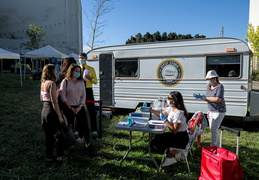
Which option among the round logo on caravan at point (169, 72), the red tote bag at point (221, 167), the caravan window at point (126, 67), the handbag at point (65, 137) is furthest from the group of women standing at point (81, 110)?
the caravan window at point (126, 67)

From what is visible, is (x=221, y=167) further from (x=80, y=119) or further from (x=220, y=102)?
(x=80, y=119)

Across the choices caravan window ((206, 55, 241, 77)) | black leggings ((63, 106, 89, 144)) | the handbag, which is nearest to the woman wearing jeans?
caravan window ((206, 55, 241, 77))

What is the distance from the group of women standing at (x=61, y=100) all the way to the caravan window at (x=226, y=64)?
3.47 meters

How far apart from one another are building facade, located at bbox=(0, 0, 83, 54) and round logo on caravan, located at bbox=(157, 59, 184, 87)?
113ft

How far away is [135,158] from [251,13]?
25.3 m

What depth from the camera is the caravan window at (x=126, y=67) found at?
6.55 m

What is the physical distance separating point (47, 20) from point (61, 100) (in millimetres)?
38929

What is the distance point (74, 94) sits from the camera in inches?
150

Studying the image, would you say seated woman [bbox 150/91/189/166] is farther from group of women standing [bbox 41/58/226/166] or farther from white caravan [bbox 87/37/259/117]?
white caravan [bbox 87/37/259/117]

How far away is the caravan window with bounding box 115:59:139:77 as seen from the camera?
6.55m

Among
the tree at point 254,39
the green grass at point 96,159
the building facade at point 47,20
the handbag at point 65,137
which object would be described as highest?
the building facade at point 47,20

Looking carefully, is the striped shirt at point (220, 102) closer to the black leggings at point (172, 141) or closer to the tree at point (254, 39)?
the black leggings at point (172, 141)

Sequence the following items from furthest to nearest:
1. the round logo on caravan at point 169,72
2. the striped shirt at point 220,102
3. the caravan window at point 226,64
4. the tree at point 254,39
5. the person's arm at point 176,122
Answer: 1. the tree at point 254,39
2. the round logo on caravan at point 169,72
3. the caravan window at point 226,64
4. the striped shirt at point 220,102
5. the person's arm at point 176,122

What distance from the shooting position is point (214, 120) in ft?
12.3
